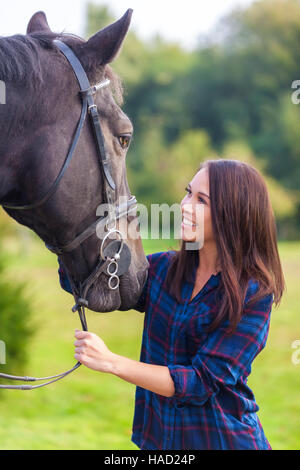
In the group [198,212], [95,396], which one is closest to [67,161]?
[198,212]

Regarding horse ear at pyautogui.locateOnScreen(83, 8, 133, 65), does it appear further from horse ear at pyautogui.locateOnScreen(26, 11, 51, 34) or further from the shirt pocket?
the shirt pocket

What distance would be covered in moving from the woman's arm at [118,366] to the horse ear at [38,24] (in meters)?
1.29

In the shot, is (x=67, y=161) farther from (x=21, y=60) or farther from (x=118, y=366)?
(x=118, y=366)

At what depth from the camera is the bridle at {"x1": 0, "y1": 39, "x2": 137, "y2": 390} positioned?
1.87 m

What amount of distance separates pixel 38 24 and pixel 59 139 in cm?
68

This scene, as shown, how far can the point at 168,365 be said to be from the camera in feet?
6.49

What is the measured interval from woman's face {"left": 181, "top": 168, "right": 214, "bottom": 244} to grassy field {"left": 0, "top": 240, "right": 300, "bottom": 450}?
3137 millimetres

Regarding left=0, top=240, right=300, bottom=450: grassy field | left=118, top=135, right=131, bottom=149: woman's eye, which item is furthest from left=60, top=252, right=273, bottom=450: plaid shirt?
left=0, top=240, right=300, bottom=450: grassy field

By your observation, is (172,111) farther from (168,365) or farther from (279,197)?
(168,365)

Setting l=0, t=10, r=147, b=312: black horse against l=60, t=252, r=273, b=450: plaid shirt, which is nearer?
l=0, t=10, r=147, b=312: black horse

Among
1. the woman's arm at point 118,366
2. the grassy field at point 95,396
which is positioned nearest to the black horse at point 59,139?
the woman's arm at point 118,366

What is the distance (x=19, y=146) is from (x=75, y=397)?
5.42m

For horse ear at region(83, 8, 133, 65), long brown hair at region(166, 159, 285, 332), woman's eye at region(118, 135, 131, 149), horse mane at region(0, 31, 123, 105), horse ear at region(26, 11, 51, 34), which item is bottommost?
Result: long brown hair at region(166, 159, 285, 332)

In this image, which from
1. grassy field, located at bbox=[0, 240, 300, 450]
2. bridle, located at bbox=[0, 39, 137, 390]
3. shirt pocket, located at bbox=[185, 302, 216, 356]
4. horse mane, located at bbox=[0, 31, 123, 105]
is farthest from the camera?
grassy field, located at bbox=[0, 240, 300, 450]
